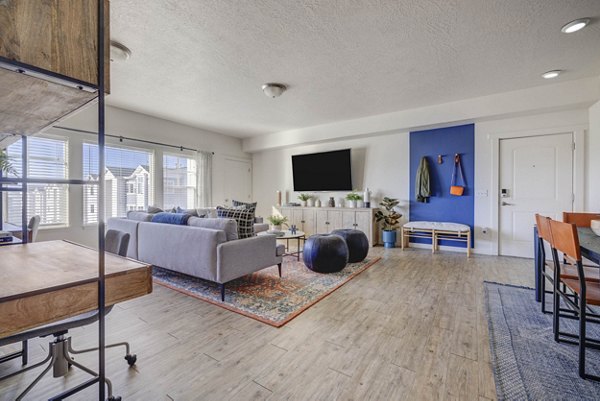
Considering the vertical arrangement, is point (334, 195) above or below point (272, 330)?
above

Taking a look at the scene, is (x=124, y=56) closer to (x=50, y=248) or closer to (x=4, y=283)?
(x=50, y=248)

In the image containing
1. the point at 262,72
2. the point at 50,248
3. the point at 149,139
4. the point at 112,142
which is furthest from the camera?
the point at 149,139

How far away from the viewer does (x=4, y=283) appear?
78cm

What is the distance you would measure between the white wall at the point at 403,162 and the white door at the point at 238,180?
23cm

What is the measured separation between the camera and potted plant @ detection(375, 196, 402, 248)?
5133mm

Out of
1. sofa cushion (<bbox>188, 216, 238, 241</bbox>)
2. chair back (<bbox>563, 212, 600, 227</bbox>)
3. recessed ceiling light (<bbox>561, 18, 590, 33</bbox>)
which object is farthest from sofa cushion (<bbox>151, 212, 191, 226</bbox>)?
recessed ceiling light (<bbox>561, 18, 590, 33</bbox>)

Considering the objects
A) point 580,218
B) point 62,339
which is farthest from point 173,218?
point 580,218

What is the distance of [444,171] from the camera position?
→ 4832mm

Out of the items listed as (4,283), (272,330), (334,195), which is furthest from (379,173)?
(4,283)

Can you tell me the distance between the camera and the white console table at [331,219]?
5.30 meters

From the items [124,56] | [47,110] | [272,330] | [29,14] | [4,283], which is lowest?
[272,330]

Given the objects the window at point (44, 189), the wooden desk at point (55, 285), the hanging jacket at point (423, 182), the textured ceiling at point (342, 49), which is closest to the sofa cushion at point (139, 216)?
the window at point (44, 189)

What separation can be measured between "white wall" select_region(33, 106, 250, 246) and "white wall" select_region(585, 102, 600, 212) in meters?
6.62

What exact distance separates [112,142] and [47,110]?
4.24 m
